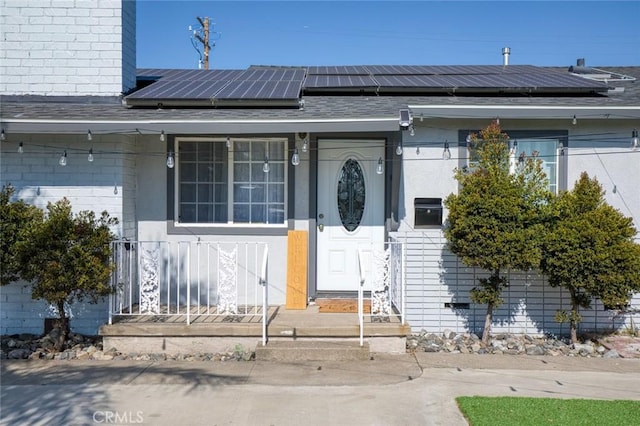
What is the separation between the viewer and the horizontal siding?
26.7 ft

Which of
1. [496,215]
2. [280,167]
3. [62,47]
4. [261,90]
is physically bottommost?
[496,215]

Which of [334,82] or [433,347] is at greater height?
[334,82]

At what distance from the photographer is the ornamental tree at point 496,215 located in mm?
7094

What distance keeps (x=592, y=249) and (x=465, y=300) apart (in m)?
1.86

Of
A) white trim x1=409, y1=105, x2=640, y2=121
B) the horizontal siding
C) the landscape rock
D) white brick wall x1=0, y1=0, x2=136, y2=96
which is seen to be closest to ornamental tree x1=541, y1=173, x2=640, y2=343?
the landscape rock

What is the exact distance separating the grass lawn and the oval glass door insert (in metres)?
3.61

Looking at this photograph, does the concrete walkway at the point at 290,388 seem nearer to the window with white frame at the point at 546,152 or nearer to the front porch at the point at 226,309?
the front porch at the point at 226,309

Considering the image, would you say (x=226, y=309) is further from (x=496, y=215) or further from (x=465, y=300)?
(x=496, y=215)

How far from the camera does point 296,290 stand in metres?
8.16

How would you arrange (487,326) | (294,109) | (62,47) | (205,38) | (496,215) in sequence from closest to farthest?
(496,215) < (487,326) < (294,109) < (62,47) < (205,38)

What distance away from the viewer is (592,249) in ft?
23.5

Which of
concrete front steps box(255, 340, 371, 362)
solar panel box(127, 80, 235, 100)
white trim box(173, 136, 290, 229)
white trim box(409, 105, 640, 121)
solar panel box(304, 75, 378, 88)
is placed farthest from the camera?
solar panel box(304, 75, 378, 88)

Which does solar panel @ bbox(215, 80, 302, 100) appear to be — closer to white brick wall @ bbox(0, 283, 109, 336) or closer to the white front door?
the white front door

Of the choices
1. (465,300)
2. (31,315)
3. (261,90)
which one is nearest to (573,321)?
(465,300)
